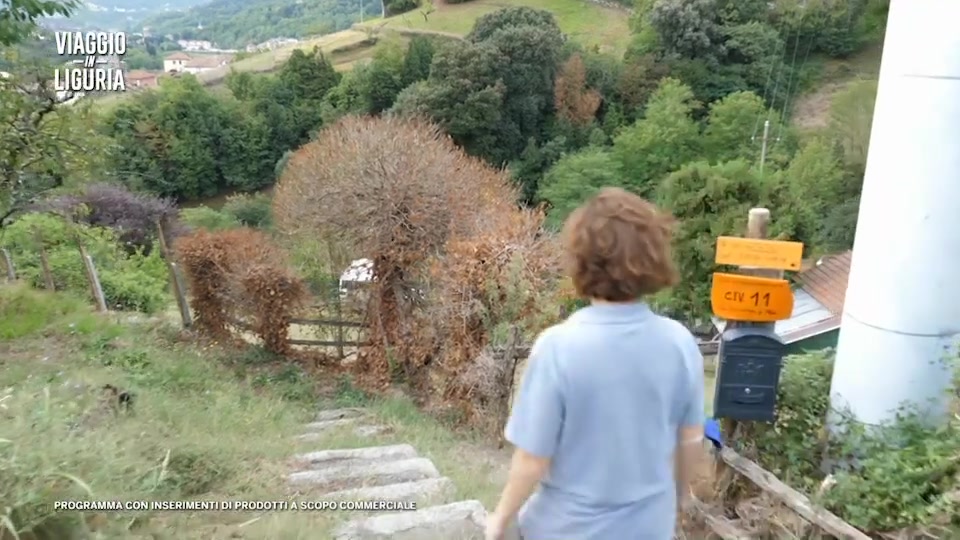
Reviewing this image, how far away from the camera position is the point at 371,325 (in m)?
10.6

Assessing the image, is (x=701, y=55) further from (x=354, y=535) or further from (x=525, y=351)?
(x=354, y=535)

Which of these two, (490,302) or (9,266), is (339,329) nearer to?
(490,302)

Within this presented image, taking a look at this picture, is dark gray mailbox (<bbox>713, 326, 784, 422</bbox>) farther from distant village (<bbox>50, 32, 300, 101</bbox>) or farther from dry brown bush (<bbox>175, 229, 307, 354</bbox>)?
distant village (<bbox>50, 32, 300, 101</bbox>)

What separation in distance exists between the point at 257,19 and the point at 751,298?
169ft

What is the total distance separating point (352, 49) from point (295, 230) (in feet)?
104

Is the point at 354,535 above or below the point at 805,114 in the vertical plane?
below

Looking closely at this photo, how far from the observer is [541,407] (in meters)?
1.88

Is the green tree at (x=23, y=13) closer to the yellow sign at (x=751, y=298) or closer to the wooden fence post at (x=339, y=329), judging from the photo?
the wooden fence post at (x=339, y=329)

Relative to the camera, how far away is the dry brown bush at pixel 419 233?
8.67m

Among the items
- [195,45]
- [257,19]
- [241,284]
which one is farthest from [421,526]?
[257,19]

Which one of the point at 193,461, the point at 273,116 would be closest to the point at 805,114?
the point at 273,116

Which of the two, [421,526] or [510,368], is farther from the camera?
[510,368]

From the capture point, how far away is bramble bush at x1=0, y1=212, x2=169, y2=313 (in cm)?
1281

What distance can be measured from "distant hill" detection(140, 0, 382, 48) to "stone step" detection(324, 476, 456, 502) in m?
44.7
